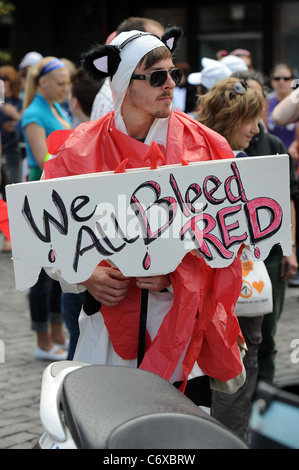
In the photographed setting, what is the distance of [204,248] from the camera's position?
116 inches

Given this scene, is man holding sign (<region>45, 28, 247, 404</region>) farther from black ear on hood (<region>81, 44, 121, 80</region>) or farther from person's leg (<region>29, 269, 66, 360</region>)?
person's leg (<region>29, 269, 66, 360</region>)

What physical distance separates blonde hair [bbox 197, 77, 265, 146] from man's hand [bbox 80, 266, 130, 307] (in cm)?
125

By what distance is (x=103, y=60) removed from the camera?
3.19m

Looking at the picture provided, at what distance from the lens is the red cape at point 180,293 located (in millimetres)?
2979

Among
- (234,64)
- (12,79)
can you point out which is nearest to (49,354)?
(234,64)

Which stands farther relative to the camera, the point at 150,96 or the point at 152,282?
the point at 150,96

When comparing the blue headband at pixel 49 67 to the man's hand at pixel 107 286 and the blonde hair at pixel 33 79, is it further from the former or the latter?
the man's hand at pixel 107 286

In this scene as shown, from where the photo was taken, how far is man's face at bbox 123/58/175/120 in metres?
3.14

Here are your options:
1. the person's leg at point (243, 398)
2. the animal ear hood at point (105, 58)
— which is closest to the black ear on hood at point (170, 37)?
the animal ear hood at point (105, 58)


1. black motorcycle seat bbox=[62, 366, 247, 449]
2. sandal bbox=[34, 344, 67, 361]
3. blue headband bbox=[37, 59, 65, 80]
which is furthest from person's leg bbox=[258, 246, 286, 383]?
blue headband bbox=[37, 59, 65, 80]

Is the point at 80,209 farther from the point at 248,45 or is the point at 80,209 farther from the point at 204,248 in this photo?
the point at 248,45

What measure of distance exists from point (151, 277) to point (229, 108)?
4.33ft

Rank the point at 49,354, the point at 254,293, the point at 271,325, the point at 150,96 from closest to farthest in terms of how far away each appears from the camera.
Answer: the point at 150,96 → the point at 254,293 → the point at 271,325 → the point at 49,354

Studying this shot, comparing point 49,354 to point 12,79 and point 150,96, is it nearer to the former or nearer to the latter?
point 150,96
